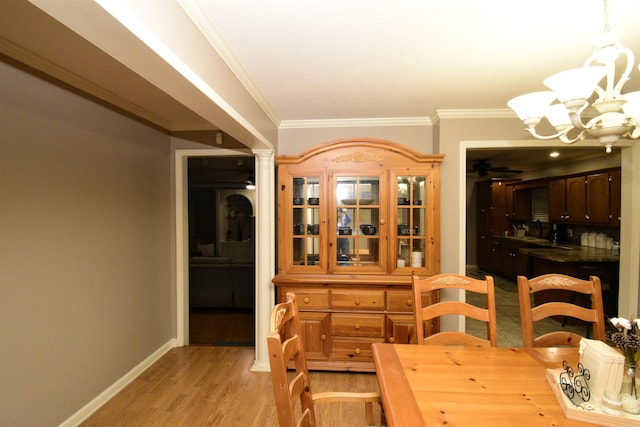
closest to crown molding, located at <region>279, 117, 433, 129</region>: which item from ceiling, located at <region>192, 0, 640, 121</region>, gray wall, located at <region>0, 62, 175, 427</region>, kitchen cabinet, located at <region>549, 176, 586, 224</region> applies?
ceiling, located at <region>192, 0, 640, 121</region>

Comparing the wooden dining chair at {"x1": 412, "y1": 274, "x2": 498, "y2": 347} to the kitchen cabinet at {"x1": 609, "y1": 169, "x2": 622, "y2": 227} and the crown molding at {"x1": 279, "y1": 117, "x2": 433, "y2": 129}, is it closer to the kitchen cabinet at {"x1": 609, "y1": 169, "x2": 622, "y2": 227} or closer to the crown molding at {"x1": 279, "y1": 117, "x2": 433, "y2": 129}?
the crown molding at {"x1": 279, "y1": 117, "x2": 433, "y2": 129}

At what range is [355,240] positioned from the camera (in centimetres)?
288

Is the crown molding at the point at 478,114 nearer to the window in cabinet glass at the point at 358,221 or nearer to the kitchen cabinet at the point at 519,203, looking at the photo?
the window in cabinet glass at the point at 358,221

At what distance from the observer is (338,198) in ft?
9.43

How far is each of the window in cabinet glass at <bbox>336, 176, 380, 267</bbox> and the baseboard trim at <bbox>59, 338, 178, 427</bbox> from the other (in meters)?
2.05

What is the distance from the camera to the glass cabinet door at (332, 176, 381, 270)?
112 inches

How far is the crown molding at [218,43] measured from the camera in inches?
53.3

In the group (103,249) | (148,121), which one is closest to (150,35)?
(103,249)

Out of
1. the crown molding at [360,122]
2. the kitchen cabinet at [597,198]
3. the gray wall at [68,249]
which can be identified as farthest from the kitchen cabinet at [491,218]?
the gray wall at [68,249]

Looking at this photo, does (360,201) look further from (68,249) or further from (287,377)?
(68,249)

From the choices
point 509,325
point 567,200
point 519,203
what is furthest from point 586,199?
point 509,325

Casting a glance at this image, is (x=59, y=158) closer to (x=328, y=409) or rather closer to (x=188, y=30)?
(x=188, y=30)

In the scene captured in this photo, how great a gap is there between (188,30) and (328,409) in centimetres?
258

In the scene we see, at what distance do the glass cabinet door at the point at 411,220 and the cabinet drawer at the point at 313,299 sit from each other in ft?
2.40
